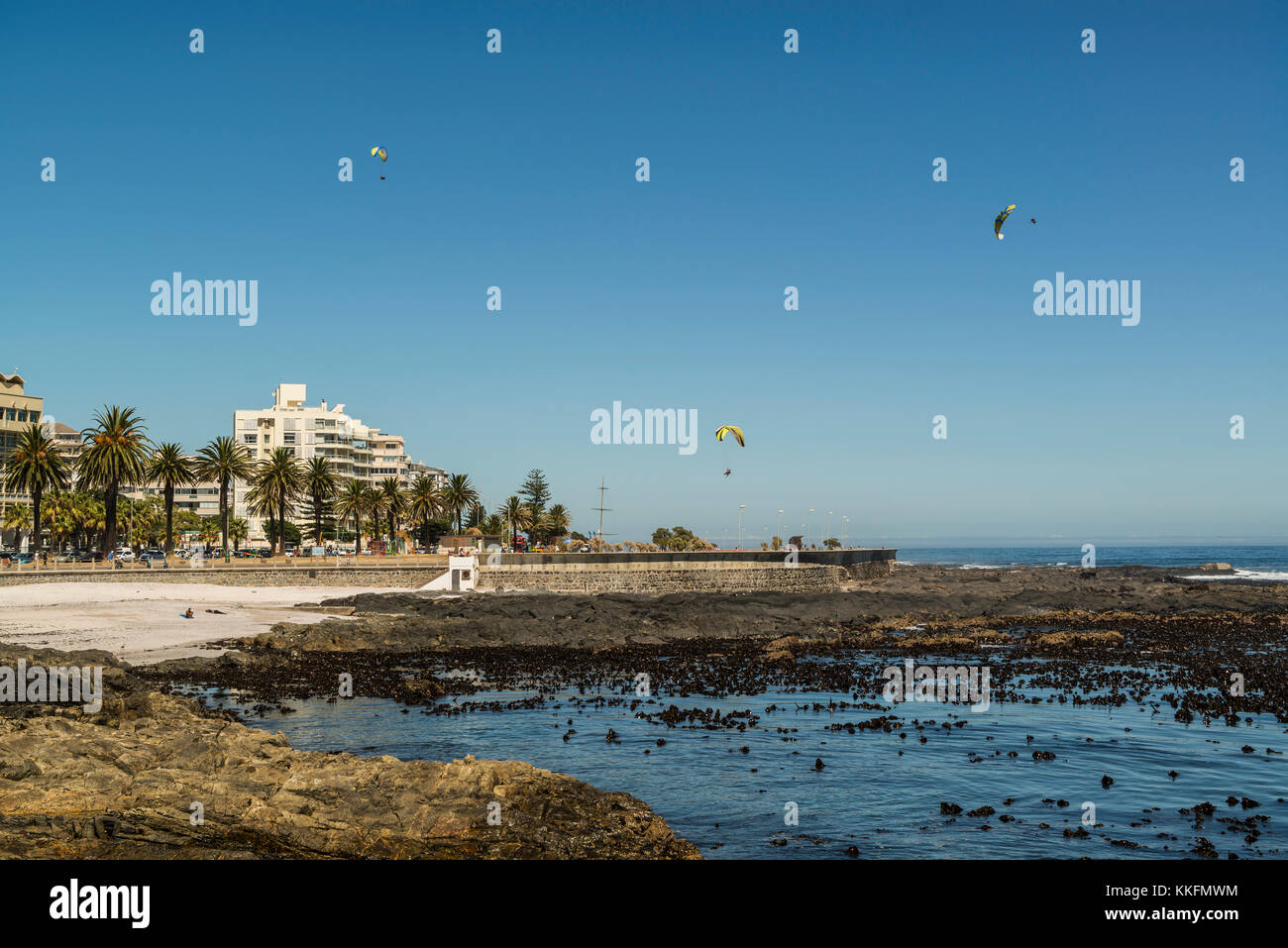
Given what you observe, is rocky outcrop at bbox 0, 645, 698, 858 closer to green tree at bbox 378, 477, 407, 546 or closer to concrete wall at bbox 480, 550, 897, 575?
concrete wall at bbox 480, 550, 897, 575

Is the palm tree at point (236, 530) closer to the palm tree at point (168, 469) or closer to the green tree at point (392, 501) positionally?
the green tree at point (392, 501)

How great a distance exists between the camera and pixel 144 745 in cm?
1978

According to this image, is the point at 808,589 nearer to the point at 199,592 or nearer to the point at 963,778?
the point at 199,592

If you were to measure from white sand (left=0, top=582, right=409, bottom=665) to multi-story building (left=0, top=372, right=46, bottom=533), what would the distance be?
3518 inches

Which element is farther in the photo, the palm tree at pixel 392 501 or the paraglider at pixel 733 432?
the palm tree at pixel 392 501

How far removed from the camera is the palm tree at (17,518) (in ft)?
423

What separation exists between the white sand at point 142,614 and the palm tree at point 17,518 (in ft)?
249

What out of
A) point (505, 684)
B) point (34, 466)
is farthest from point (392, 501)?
point (505, 684)

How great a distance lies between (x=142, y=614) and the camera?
55.3 metres

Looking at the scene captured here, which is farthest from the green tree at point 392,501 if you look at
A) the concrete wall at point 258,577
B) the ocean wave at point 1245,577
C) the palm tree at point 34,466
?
the ocean wave at point 1245,577

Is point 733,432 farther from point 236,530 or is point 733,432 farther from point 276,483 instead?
point 236,530

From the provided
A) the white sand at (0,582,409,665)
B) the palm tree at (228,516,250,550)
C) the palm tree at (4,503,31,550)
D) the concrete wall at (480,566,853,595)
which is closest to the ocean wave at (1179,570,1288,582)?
the concrete wall at (480,566,853,595)

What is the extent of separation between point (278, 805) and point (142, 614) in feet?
151
